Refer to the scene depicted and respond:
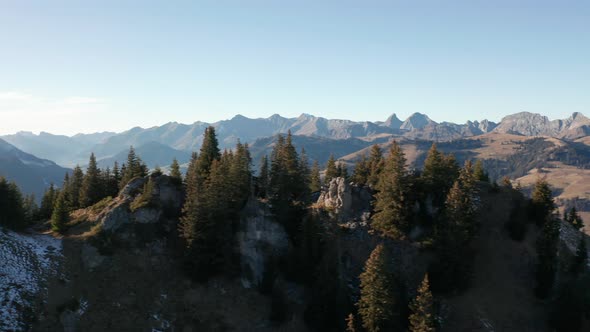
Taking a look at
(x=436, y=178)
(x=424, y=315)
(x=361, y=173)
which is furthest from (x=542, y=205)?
(x=424, y=315)

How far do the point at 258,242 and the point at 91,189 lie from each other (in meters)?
40.2

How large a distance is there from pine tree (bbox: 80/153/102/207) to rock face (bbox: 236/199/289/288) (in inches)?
1413

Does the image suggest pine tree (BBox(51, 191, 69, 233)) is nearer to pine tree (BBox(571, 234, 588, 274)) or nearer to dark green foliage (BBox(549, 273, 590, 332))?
dark green foliage (BBox(549, 273, 590, 332))

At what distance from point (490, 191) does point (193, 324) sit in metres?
55.1

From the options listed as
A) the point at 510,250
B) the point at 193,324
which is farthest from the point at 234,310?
the point at 510,250

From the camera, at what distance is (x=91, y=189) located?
81.1 m

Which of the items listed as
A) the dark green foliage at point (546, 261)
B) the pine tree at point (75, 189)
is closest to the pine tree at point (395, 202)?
the dark green foliage at point (546, 261)

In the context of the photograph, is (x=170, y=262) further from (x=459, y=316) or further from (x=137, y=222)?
(x=459, y=316)

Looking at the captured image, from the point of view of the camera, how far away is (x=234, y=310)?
57.4m

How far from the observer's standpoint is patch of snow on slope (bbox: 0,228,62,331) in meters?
47.3

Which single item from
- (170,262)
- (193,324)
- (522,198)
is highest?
(522,198)

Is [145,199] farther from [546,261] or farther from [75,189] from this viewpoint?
[546,261]

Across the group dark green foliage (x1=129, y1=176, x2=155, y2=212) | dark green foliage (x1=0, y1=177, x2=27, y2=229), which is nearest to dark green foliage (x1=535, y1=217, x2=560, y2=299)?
dark green foliage (x1=129, y1=176, x2=155, y2=212)

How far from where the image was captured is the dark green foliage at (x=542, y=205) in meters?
65.1
